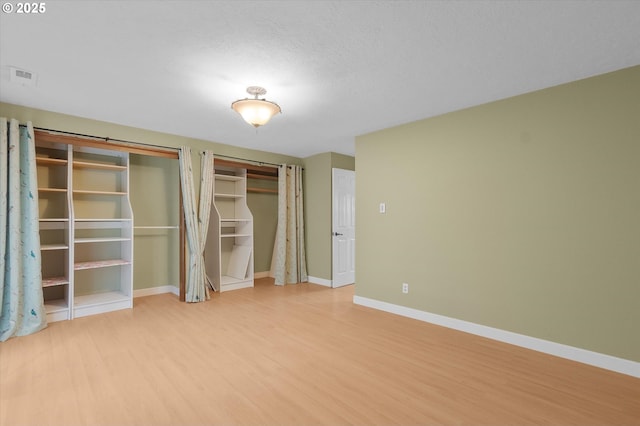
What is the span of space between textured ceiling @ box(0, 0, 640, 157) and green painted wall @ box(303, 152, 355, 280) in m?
2.17

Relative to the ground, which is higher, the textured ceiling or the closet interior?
the textured ceiling

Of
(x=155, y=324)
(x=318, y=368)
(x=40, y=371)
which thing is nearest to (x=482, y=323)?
(x=318, y=368)

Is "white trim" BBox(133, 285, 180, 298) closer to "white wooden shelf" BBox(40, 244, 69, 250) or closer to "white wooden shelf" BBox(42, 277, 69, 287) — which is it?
"white wooden shelf" BBox(42, 277, 69, 287)

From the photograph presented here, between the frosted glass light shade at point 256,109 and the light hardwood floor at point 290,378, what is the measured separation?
219 cm

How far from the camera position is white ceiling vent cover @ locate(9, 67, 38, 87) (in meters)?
2.58

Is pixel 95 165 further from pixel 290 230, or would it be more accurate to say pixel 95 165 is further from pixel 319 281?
pixel 319 281

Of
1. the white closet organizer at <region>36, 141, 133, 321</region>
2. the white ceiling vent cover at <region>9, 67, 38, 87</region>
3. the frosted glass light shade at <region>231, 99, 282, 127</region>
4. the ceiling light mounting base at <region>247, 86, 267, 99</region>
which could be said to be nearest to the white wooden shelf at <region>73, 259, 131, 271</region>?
the white closet organizer at <region>36, 141, 133, 321</region>

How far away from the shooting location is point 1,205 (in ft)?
10.3

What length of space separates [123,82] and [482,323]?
14.0ft

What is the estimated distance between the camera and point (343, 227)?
18.8 ft

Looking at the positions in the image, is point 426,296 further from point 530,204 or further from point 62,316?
point 62,316

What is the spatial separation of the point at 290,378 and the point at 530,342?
2.30m

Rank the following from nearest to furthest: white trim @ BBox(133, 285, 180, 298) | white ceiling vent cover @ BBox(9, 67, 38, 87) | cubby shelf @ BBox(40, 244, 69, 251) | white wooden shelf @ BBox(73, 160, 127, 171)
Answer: white ceiling vent cover @ BBox(9, 67, 38, 87), cubby shelf @ BBox(40, 244, 69, 251), white wooden shelf @ BBox(73, 160, 127, 171), white trim @ BBox(133, 285, 180, 298)

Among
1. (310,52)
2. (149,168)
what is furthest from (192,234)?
(310,52)
